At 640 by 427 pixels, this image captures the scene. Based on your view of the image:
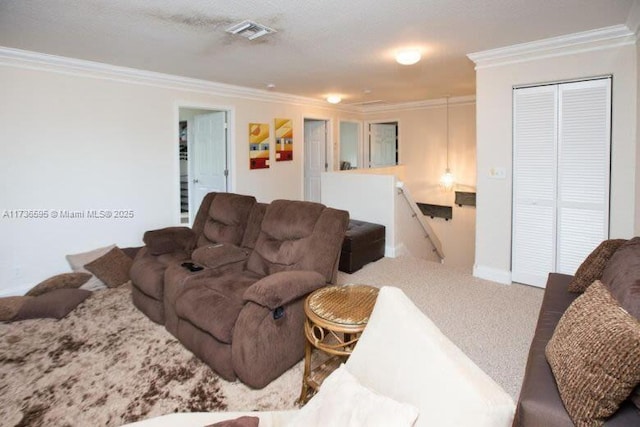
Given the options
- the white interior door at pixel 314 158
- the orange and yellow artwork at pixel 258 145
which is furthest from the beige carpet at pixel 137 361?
the white interior door at pixel 314 158

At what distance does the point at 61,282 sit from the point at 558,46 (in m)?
5.26

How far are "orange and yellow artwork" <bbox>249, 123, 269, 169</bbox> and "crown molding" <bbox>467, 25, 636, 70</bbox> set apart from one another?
3.25 meters

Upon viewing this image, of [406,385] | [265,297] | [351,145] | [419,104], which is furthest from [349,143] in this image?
[406,385]

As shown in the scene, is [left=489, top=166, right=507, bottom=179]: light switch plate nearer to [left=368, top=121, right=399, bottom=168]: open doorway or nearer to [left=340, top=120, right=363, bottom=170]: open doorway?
[left=368, top=121, right=399, bottom=168]: open doorway

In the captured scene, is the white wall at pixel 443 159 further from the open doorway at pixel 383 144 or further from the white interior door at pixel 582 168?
the white interior door at pixel 582 168

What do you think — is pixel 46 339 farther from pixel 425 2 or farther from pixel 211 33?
pixel 425 2

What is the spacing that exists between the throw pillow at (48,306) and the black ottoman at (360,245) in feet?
8.85

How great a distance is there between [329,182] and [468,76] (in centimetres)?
233

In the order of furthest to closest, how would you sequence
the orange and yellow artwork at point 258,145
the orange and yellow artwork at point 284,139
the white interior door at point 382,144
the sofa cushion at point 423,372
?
the white interior door at point 382,144 < the orange and yellow artwork at point 284,139 < the orange and yellow artwork at point 258,145 < the sofa cushion at point 423,372

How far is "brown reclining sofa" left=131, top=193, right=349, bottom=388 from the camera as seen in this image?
2215mm

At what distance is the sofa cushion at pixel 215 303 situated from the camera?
7.53 feet

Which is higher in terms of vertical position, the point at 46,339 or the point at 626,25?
the point at 626,25

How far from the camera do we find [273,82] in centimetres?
521

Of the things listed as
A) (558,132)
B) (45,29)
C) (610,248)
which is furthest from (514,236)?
(45,29)
